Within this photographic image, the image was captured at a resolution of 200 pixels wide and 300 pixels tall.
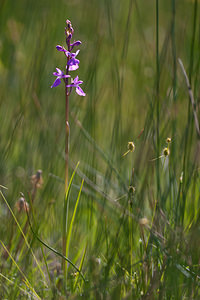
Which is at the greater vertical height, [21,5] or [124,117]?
[21,5]

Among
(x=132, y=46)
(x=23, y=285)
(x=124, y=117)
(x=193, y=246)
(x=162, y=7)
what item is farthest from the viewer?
(x=162, y=7)

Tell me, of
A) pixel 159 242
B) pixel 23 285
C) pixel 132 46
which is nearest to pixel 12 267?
pixel 23 285

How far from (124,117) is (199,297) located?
2.45 meters

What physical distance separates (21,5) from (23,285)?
409 centimetres

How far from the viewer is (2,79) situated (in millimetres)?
3178

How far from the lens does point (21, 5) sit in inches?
186

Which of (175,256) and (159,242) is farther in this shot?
(159,242)

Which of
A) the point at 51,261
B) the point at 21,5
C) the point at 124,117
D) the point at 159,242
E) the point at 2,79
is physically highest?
the point at 21,5

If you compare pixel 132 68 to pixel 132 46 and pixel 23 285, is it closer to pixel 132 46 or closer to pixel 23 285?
pixel 132 46

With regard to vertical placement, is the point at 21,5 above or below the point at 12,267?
above

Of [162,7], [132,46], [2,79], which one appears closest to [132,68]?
[132,46]

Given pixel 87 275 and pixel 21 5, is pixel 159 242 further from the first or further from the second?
pixel 21 5

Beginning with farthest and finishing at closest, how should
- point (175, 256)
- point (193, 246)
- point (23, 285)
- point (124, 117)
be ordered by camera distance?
point (124, 117)
point (23, 285)
point (193, 246)
point (175, 256)

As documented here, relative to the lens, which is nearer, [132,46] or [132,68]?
[132,68]
